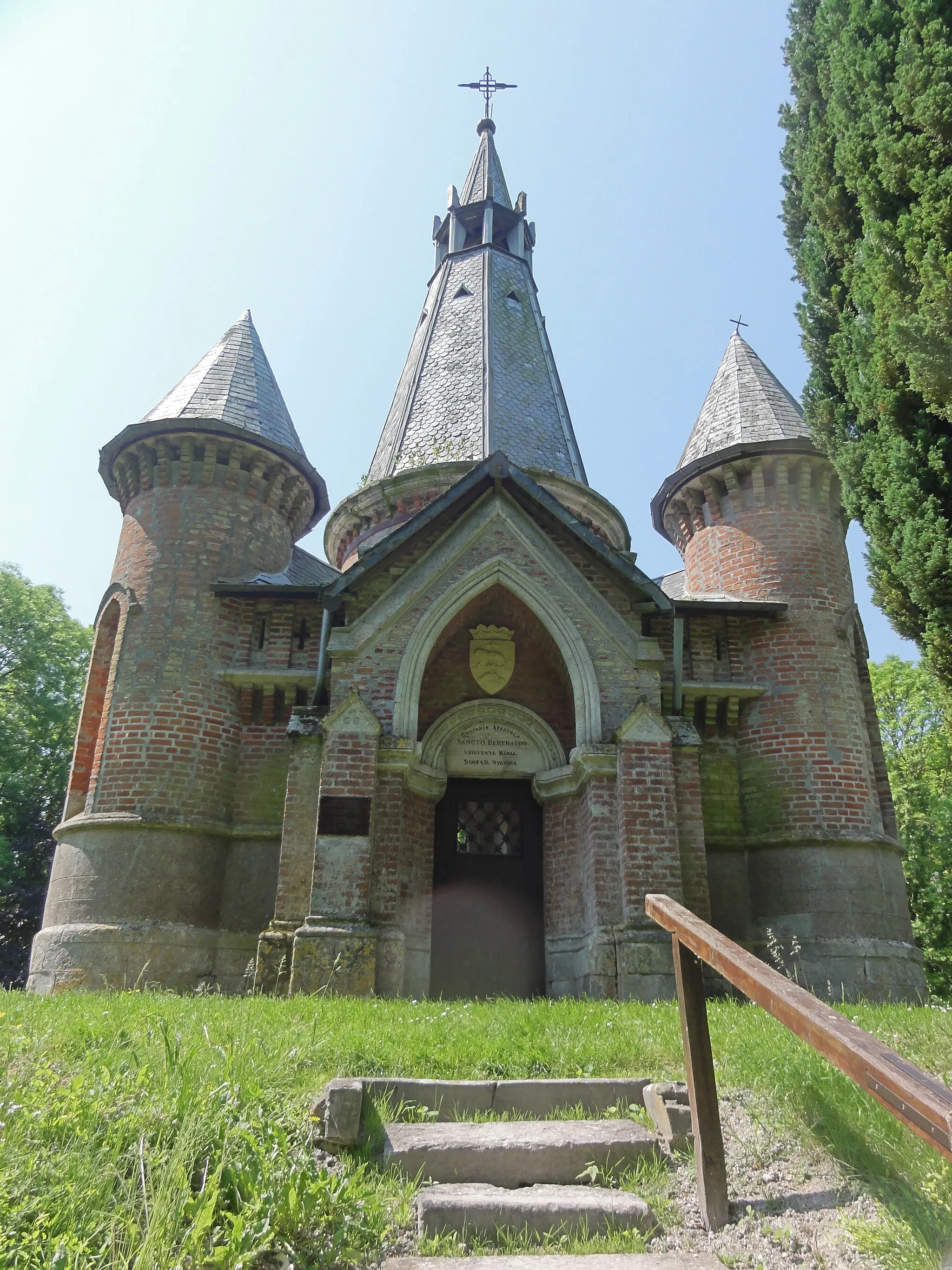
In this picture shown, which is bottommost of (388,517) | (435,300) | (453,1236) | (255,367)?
(453,1236)

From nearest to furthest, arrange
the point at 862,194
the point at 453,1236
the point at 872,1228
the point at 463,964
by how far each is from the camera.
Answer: the point at 872,1228 < the point at 453,1236 < the point at 862,194 < the point at 463,964

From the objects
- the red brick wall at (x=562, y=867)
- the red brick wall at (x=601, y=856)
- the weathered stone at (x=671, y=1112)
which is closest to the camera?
the weathered stone at (x=671, y=1112)

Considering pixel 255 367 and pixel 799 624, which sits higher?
pixel 255 367

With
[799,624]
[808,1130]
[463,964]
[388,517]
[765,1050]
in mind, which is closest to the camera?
[808,1130]

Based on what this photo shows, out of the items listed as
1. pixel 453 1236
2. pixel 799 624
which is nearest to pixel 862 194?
pixel 799 624

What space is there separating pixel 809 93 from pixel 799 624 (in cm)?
660

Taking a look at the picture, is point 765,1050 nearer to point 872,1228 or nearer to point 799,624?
point 872,1228

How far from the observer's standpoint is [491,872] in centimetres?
1148

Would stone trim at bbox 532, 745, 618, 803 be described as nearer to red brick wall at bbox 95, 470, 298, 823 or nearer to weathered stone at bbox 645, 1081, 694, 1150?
red brick wall at bbox 95, 470, 298, 823

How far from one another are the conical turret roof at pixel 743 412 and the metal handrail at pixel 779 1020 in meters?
10.9

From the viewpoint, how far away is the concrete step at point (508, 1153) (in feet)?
12.8

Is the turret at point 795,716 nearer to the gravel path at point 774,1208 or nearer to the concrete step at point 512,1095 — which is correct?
the concrete step at point 512,1095

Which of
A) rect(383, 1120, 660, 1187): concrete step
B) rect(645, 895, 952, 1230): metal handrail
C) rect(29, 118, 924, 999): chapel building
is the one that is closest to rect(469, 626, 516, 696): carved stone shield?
rect(29, 118, 924, 999): chapel building

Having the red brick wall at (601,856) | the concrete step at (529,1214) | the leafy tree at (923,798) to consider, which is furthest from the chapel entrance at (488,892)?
the leafy tree at (923,798)
